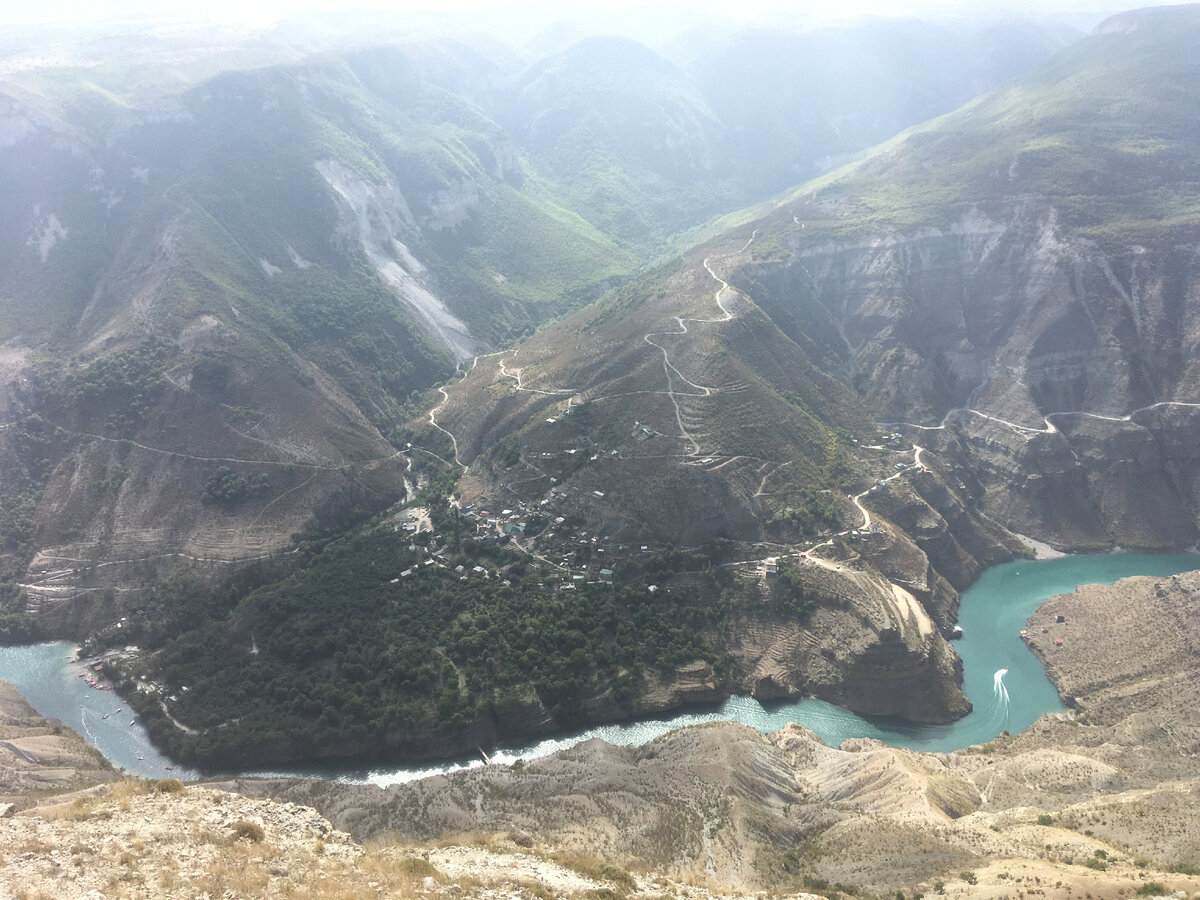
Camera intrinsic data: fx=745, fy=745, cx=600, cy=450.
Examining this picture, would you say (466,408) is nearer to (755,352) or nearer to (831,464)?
(755,352)

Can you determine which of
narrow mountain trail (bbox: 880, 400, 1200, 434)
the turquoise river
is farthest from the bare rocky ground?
narrow mountain trail (bbox: 880, 400, 1200, 434)

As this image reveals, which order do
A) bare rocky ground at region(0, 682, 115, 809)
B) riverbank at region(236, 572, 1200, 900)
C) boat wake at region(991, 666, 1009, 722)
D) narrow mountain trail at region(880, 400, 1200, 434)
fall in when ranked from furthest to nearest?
narrow mountain trail at region(880, 400, 1200, 434)
boat wake at region(991, 666, 1009, 722)
bare rocky ground at region(0, 682, 115, 809)
riverbank at region(236, 572, 1200, 900)

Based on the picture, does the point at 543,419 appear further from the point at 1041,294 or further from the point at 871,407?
the point at 1041,294

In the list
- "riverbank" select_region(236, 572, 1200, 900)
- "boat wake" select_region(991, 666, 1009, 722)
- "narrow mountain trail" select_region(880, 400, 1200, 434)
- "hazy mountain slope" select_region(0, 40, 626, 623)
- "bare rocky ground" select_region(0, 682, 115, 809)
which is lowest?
"boat wake" select_region(991, 666, 1009, 722)

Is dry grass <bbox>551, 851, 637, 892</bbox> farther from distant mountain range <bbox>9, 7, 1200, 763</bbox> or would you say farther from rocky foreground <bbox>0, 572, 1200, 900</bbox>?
distant mountain range <bbox>9, 7, 1200, 763</bbox>

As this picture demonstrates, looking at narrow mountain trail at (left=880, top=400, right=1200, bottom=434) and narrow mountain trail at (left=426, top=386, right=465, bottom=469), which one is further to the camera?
narrow mountain trail at (left=426, top=386, right=465, bottom=469)

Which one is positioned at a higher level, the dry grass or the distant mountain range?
the distant mountain range

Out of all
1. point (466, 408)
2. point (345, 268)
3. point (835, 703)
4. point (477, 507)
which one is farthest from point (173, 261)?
point (835, 703)
